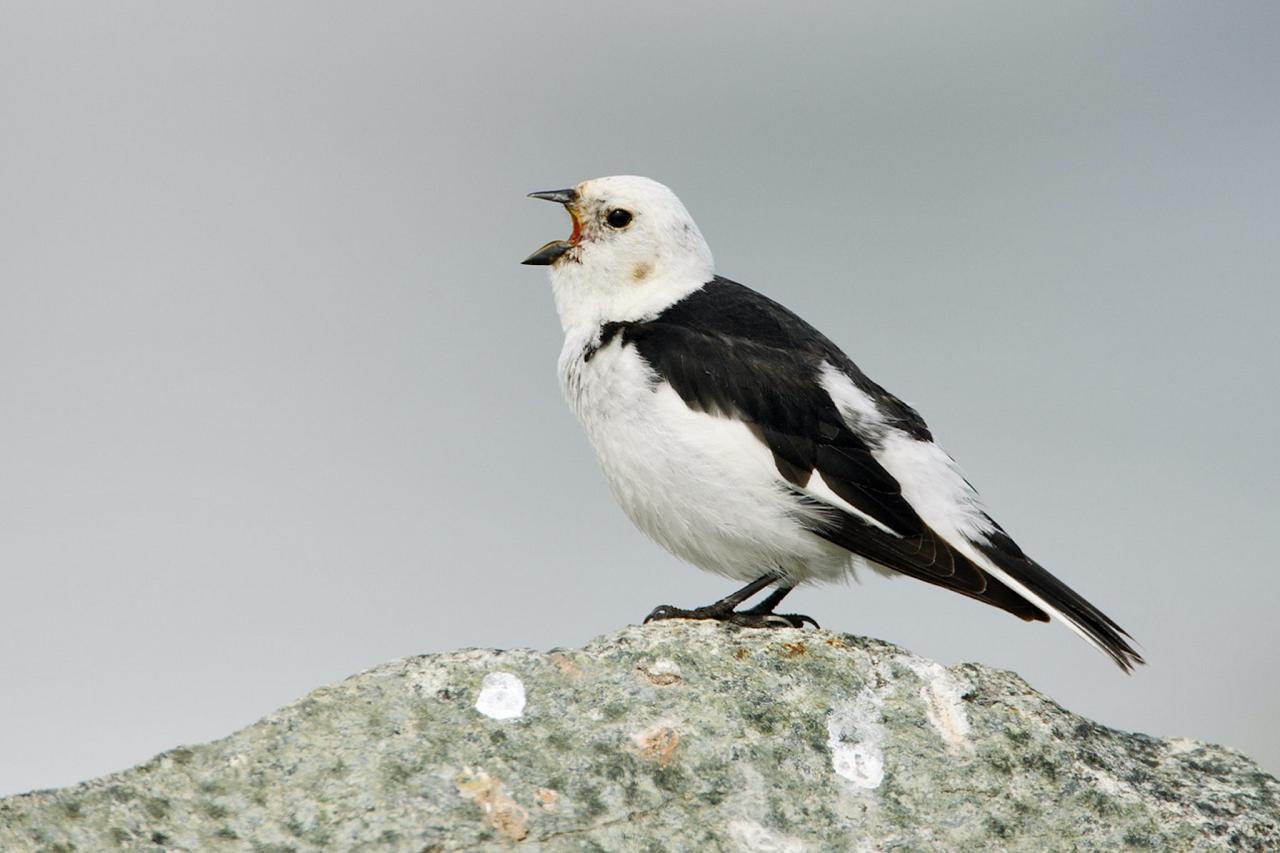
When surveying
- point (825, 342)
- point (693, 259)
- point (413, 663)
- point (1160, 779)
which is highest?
point (693, 259)

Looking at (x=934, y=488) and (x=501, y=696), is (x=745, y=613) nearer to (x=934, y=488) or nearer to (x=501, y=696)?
(x=934, y=488)

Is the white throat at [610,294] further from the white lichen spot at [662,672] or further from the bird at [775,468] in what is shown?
the white lichen spot at [662,672]

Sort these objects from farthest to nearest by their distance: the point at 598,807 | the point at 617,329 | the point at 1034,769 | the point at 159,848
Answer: the point at 617,329 < the point at 1034,769 < the point at 598,807 < the point at 159,848

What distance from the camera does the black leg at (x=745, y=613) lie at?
4.79 m

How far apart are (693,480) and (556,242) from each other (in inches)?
59.9

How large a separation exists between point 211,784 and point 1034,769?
6.54 feet

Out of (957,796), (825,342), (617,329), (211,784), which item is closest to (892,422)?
(825,342)

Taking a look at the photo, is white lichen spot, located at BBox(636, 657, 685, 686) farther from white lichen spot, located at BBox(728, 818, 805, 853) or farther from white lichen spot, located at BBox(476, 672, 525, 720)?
white lichen spot, located at BBox(728, 818, 805, 853)

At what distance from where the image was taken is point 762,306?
5605 mm

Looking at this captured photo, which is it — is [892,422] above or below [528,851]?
above

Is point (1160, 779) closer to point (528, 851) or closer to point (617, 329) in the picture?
point (528, 851)

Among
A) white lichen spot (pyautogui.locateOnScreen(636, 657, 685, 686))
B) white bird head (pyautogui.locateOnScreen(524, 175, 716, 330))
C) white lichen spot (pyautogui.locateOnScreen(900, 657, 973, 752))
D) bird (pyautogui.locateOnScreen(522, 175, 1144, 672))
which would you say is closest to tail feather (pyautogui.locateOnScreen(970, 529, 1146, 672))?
bird (pyautogui.locateOnScreen(522, 175, 1144, 672))

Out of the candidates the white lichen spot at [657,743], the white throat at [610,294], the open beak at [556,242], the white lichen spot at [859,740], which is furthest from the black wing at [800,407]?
the white lichen spot at [657,743]

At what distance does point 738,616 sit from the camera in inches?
196
